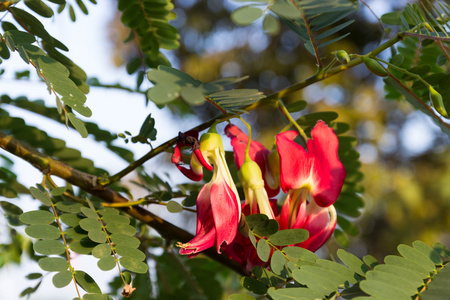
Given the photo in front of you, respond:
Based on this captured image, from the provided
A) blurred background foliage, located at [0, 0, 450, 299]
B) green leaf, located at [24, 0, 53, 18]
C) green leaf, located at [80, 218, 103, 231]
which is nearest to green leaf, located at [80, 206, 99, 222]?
green leaf, located at [80, 218, 103, 231]

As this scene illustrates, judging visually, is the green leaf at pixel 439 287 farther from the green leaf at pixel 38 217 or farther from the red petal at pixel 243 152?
the green leaf at pixel 38 217

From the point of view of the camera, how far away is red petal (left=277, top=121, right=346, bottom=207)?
41 cm

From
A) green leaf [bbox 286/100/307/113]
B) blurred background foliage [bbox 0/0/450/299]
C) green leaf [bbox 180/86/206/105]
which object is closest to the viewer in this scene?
green leaf [bbox 180/86/206/105]

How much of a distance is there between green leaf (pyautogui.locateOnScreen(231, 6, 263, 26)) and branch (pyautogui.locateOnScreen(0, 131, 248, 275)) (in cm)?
24

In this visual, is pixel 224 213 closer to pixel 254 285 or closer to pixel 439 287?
pixel 254 285

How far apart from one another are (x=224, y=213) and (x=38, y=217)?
173mm

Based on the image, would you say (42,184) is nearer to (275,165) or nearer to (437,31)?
(275,165)

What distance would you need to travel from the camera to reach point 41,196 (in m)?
0.41

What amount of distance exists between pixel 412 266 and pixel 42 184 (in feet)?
1.15

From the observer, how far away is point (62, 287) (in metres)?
0.35

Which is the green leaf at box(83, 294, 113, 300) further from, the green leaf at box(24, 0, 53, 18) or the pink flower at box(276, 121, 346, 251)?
the green leaf at box(24, 0, 53, 18)

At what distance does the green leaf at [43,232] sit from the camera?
38cm

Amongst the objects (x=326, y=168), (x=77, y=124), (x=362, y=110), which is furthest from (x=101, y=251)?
(x=362, y=110)

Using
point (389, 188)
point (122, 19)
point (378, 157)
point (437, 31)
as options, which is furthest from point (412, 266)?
point (378, 157)
